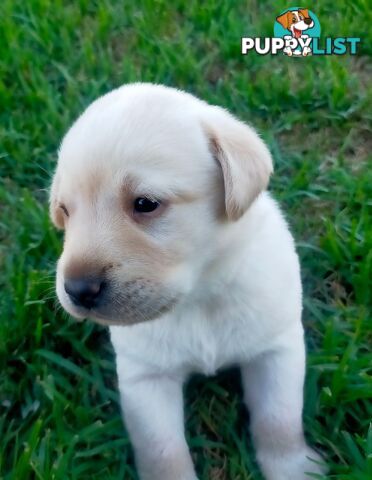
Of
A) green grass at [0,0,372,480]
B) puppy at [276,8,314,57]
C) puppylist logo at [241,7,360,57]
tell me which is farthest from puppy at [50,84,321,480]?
puppy at [276,8,314,57]

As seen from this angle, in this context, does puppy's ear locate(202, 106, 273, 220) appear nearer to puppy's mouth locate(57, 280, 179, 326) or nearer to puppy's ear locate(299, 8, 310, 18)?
puppy's mouth locate(57, 280, 179, 326)

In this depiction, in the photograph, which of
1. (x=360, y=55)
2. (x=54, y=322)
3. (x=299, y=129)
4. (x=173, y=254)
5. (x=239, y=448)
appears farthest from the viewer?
(x=360, y=55)

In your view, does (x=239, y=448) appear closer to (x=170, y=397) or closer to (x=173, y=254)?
(x=170, y=397)

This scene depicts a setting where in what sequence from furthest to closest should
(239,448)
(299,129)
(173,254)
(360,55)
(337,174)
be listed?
(360,55), (299,129), (337,174), (239,448), (173,254)

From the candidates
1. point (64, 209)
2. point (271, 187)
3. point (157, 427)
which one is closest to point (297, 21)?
point (271, 187)

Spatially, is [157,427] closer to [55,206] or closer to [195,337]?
[195,337]

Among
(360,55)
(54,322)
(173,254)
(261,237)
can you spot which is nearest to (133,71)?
(360,55)
